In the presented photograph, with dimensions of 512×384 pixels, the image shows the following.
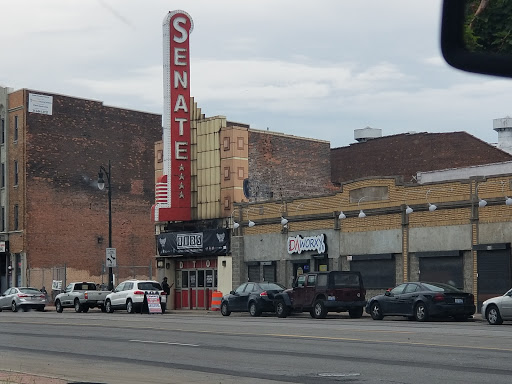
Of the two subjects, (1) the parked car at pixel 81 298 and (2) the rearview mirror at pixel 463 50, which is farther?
(1) the parked car at pixel 81 298

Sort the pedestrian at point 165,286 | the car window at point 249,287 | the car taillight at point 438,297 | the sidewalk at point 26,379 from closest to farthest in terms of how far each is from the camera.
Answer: the sidewalk at point 26,379, the car taillight at point 438,297, the car window at point 249,287, the pedestrian at point 165,286

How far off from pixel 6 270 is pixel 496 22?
6496 centimetres

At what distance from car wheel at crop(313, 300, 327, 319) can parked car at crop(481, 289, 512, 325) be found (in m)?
7.58

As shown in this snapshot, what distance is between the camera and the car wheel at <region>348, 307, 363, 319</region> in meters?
35.8

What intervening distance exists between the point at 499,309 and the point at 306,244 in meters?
16.4

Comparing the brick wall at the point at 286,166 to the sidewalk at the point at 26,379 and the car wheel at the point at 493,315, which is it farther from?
the sidewalk at the point at 26,379

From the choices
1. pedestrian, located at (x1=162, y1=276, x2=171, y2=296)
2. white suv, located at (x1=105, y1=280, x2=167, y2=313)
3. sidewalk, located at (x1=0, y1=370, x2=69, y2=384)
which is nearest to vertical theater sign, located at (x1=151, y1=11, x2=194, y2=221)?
pedestrian, located at (x1=162, y1=276, x2=171, y2=296)

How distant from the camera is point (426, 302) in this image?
31172mm

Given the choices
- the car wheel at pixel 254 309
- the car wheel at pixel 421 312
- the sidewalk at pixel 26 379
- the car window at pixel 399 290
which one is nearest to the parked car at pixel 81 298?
the car wheel at pixel 254 309

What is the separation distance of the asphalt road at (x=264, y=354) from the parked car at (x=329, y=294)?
8.21 m

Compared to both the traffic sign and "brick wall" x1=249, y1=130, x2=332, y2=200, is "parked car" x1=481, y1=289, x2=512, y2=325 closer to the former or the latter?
"brick wall" x1=249, y1=130, x2=332, y2=200

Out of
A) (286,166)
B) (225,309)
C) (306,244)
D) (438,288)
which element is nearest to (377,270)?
(306,244)

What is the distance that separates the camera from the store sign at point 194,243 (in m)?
48.1

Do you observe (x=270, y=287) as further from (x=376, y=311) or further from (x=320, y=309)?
(x=376, y=311)
